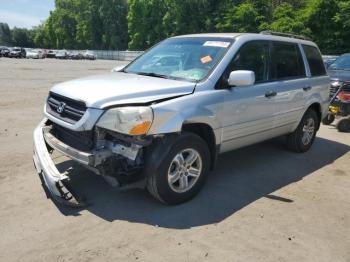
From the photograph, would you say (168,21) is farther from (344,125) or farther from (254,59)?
(254,59)

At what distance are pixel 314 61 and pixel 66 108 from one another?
4.52 metres

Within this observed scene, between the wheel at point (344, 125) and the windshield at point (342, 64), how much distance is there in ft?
7.84

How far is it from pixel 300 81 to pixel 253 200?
2.43m

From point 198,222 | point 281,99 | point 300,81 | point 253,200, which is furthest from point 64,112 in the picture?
point 300,81

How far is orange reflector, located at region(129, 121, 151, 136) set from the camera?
12.5 ft

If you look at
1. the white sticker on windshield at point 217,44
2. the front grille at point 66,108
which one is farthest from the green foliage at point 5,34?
the white sticker on windshield at point 217,44

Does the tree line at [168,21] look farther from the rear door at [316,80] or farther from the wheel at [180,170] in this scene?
the wheel at [180,170]

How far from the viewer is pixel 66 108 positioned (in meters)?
4.28

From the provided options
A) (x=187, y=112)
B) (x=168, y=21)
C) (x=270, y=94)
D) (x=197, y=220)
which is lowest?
(x=197, y=220)

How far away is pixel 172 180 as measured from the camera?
4266mm

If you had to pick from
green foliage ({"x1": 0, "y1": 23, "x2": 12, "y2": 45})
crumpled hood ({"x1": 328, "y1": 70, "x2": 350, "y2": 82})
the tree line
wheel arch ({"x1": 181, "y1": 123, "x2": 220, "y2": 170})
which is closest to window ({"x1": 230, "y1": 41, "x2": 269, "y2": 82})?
wheel arch ({"x1": 181, "y1": 123, "x2": 220, "y2": 170})

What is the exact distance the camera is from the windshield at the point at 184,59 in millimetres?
4727

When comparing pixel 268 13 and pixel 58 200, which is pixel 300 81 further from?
pixel 268 13

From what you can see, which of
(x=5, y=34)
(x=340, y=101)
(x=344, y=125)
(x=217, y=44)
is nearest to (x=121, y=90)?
(x=217, y=44)
